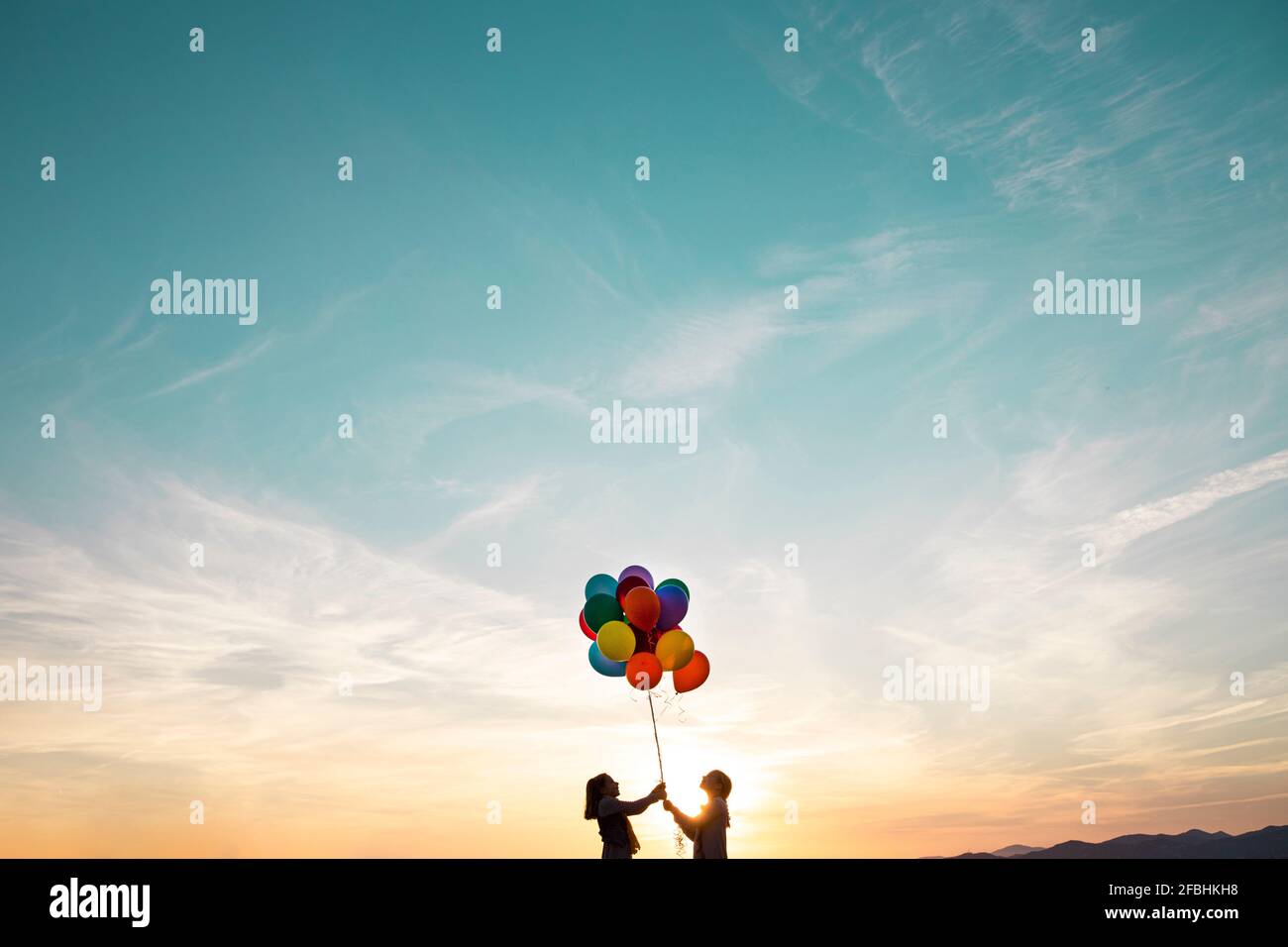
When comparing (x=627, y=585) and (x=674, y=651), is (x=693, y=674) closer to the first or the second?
(x=674, y=651)

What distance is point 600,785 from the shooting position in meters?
10.8

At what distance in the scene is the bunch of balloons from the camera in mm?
12789

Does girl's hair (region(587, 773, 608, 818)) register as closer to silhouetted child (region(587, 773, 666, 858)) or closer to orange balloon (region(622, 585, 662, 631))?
silhouetted child (region(587, 773, 666, 858))

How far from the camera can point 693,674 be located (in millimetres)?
13266

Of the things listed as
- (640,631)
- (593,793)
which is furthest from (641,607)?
(593,793)

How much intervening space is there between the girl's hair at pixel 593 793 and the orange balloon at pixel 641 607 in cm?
249

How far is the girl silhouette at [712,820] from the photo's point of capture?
10289 mm

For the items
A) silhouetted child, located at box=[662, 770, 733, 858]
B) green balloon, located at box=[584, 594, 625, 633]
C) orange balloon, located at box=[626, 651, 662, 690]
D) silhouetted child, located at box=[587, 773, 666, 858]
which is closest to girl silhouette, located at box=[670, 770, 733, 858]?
silhouetted child, located at box=[662, 770, 733, 858]

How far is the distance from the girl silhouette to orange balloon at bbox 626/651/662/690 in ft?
7.79

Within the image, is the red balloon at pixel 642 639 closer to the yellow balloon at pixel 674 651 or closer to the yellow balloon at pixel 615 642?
the yellow balloon at pixel 674 651

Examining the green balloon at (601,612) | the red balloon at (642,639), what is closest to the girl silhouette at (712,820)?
the red balloon at (642,639)
